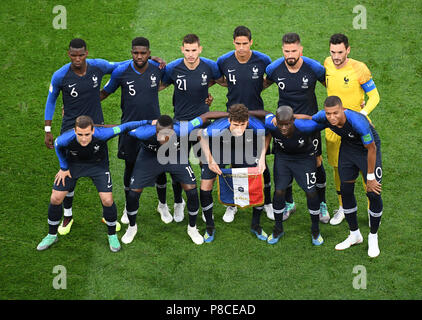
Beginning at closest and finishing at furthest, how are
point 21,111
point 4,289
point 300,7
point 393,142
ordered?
1. point 4,289
2. point 393,142
3. point 21,111
4. point 300,7

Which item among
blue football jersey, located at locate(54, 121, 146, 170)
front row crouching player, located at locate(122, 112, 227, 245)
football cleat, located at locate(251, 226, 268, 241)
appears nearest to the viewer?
blue football jersey, located at locate(54, 121, 146, 170)

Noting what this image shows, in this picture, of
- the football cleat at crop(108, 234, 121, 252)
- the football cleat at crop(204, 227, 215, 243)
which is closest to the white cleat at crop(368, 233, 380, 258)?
the football cleat at crop(204, 227, 215, 243)

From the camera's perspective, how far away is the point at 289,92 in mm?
9727

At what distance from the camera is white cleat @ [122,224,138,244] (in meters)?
9.93

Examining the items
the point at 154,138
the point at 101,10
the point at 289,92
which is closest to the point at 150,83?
the point at 154,138

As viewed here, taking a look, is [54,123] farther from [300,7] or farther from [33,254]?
[300,7]

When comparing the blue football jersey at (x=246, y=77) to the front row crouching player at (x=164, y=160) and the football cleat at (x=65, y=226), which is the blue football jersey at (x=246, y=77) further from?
the football cleat at (x=65, y=226)

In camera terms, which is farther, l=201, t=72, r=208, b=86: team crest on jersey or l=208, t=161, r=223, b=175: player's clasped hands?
l=201, t=72, r=208, b=86: team crest on jersey

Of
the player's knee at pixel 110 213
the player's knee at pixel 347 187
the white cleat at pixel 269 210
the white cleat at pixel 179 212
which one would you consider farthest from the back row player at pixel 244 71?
the player's knee at pixel 110 213

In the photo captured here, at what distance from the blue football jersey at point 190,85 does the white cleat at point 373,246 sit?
2.74m

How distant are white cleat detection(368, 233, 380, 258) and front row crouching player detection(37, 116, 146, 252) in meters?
3.25

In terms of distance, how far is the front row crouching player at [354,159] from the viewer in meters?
8.91

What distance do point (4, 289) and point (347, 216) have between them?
14.3 ft

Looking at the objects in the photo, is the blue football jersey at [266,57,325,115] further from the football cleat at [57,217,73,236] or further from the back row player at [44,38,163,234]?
the football cleat at [57,217,73,236]
